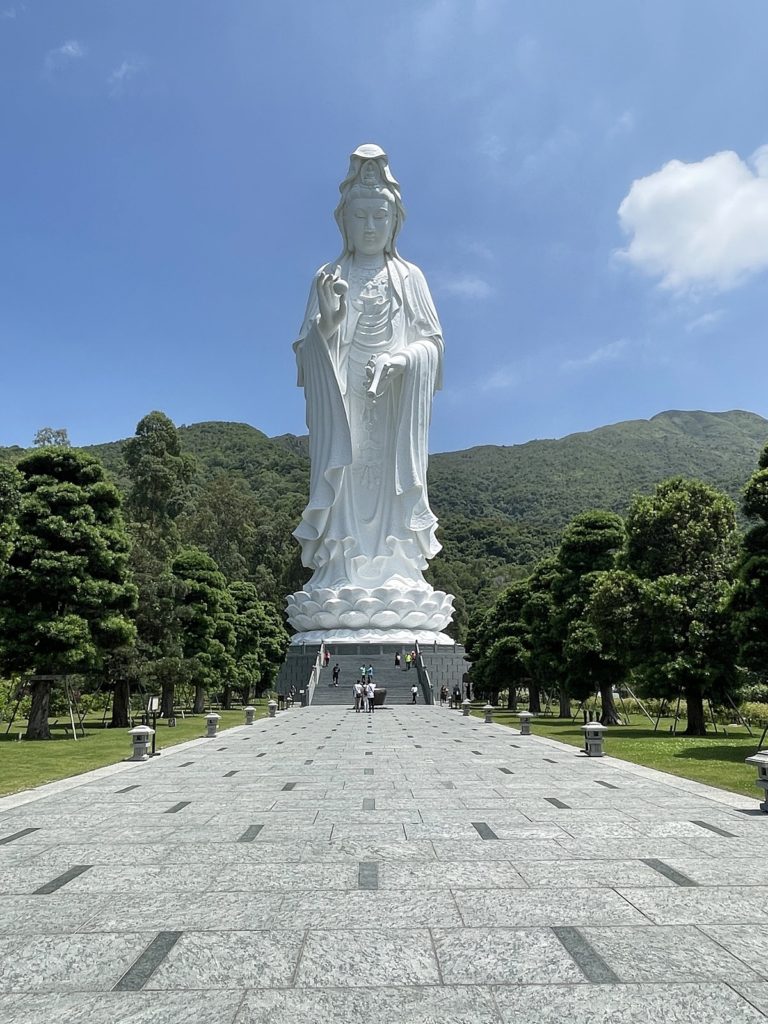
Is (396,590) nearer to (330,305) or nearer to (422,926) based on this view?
(330,305)

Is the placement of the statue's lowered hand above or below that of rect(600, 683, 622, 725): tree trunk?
above

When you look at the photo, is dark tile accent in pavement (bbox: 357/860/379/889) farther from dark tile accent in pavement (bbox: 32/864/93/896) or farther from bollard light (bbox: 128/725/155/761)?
bollard light (bbox: 128/725/155/761)

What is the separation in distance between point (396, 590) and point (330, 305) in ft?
39.4

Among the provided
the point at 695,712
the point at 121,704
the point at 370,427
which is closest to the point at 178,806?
the point at 695,712

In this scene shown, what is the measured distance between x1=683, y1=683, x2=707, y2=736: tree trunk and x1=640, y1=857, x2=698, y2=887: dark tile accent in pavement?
13.4m

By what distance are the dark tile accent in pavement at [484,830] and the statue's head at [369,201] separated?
3395 cm

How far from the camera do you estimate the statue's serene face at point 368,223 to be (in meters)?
37.2

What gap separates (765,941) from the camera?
4086mm

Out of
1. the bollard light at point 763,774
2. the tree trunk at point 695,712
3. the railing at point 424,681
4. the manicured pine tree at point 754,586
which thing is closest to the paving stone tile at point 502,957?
the bollard light at point 763,774

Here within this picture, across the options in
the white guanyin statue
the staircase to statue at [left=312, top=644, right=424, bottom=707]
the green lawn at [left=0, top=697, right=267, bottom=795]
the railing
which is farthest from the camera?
the white guanyin statue

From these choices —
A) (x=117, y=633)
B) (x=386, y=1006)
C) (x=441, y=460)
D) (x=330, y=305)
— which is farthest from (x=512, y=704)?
(x=441, y=460)

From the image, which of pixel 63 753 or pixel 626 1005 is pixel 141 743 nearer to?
pixel 63 753

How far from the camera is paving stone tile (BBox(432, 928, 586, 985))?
3.63 meters

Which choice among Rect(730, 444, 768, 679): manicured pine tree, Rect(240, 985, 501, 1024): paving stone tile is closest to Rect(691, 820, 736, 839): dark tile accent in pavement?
Rect(240, 985, 501, 1024): paving stone tile
